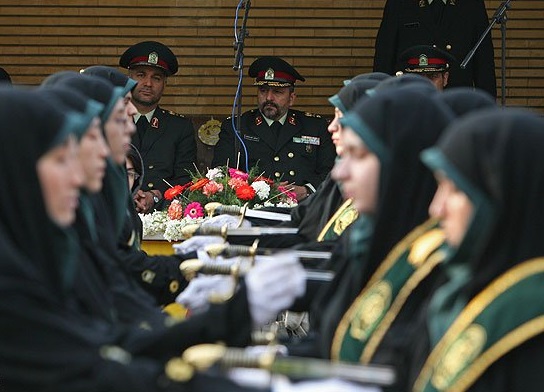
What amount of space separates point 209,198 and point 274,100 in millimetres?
2427

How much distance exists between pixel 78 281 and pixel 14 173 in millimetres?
522

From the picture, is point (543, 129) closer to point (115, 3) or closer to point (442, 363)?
point (442, 363)

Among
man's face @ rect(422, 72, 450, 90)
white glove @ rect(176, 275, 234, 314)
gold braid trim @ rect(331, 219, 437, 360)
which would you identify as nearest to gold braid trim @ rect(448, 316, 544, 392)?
gold braid trim @ rect(331, 219, 437, 360)

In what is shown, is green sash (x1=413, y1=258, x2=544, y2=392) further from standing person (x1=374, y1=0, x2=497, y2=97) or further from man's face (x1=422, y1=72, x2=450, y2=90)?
standing person (x1=374, y1=0, x2=497, y2=97)

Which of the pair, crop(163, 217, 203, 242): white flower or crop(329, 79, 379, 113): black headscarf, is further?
crop(163, 217, 203, 242): white flower

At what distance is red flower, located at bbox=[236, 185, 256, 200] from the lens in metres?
7.98

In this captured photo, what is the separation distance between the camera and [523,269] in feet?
11.4

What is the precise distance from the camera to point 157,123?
10117 mm

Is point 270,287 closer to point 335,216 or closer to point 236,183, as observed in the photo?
point 335,216

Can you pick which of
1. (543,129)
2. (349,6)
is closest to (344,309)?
(543,129)

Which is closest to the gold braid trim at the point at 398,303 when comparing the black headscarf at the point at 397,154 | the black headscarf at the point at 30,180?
the black headscarf at the point at 397,154

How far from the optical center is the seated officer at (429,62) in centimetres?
983

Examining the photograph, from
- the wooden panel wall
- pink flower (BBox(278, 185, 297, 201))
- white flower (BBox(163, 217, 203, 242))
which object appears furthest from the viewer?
the wooden panel wall

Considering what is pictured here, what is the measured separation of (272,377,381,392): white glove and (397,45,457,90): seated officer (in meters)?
6.52
